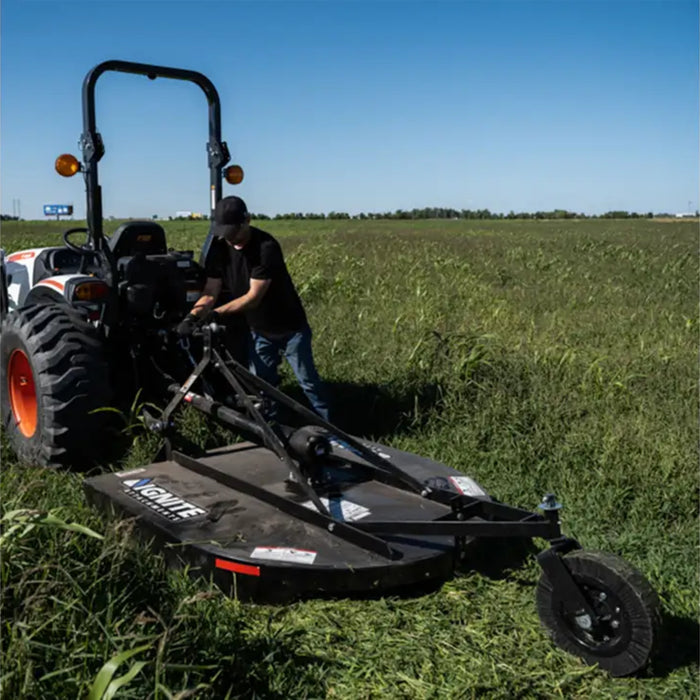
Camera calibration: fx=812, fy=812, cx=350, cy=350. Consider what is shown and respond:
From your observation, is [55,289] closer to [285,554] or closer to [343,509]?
[343,509]

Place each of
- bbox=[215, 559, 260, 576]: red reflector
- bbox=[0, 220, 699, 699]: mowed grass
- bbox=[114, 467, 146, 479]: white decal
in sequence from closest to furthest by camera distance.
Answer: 1. bbox=[0, 220, 699, 699]: mowed grass
2. bbox=[215, 559, 260, 576]: red reflector
3. bbox=[114, 467, 146, 479]: white decal

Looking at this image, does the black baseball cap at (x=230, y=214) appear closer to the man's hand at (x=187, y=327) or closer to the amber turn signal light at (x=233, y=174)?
the amber turn signal light at (x=233, y=174)

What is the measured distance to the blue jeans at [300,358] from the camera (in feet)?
17.1

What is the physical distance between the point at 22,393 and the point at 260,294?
5.25 ft

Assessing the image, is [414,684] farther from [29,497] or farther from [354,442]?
[29,497]

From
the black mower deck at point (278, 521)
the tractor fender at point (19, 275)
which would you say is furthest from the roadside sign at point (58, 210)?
the black mower deck at point (278, 521)

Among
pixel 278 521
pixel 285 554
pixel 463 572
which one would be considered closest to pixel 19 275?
pixel 278 521

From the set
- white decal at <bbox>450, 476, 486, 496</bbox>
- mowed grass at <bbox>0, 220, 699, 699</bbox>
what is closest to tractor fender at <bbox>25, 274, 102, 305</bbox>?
mowed grass at <bbox>0, 220, 699, 699</bbox>

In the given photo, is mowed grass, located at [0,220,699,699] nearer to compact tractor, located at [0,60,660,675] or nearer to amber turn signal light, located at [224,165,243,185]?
compact tractor, located at [0,60,660,675]

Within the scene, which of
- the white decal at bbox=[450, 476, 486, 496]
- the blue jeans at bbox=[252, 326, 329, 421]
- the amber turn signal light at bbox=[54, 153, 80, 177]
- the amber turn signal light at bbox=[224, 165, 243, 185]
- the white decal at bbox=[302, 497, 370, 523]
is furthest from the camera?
the amber turn signal light at bbox=[224, 165, 243, 185]

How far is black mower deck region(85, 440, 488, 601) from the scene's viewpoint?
10.6 feet

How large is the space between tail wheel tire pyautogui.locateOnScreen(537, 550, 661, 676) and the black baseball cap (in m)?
2.88

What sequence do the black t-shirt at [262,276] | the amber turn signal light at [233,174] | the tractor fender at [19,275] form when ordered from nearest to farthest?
the black t-shirt at [262,276], the amber turn signal light at [233,174], the tractor fender at [19,275]

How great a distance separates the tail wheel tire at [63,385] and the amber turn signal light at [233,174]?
142 cm
